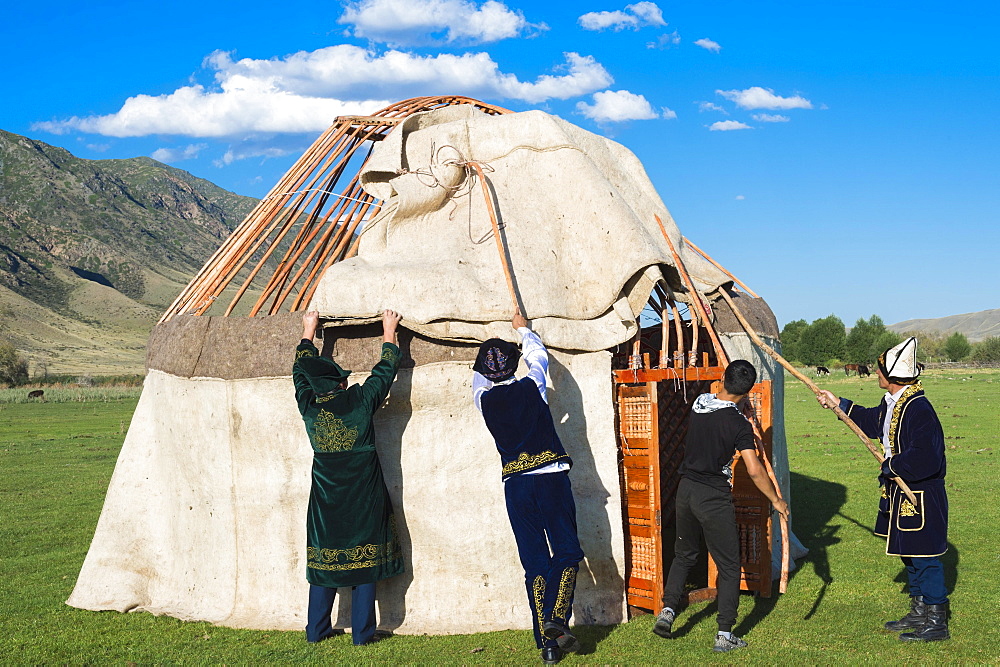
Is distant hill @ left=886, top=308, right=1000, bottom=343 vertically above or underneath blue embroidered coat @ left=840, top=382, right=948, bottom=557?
above

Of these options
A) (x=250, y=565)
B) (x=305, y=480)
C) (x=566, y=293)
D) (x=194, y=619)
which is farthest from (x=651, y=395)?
(x=194, y=619)

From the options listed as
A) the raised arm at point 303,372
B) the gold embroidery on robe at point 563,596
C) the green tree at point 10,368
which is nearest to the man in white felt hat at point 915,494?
the gold embroidery on robe at point 563,596

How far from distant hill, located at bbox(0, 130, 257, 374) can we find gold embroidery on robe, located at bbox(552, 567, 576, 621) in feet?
205

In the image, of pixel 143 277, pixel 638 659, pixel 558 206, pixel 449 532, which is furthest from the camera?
pixel 143 277

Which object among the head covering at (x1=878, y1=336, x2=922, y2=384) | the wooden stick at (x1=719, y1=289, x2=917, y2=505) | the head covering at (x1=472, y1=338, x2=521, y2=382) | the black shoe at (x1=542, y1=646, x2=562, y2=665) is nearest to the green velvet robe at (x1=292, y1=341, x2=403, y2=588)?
the head covering at (x1=472, y1=338, x2=521, y2=382)

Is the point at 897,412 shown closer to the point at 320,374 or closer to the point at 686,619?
the point at 686,619

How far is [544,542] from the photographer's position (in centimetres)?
396

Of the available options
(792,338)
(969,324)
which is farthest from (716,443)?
(969,324)

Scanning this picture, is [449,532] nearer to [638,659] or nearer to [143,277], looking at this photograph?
[638,659]

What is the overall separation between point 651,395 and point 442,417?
1206 mm

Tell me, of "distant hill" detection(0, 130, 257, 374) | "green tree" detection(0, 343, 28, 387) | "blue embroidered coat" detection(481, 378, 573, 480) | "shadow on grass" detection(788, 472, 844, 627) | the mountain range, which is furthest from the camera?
"distant hill" detection(0, 130, 257, 374)

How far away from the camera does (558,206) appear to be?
5281 millimetres

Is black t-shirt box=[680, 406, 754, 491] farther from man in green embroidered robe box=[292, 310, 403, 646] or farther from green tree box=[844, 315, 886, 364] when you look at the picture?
green tree box=[844, 315, 886, 364]

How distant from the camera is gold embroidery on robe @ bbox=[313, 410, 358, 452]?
4.24 meters
